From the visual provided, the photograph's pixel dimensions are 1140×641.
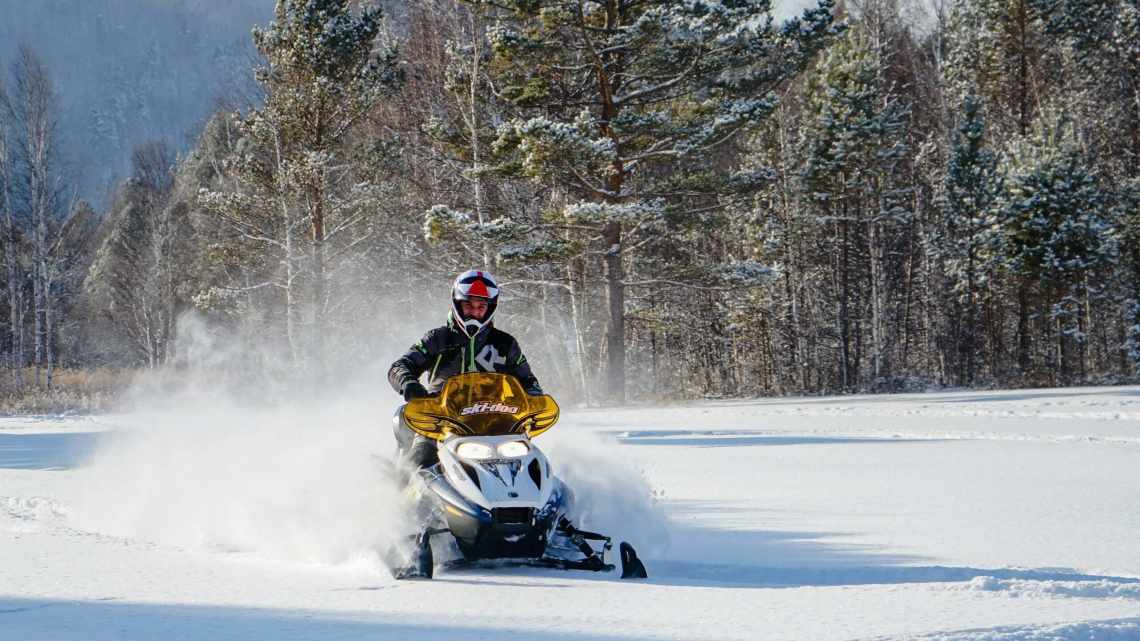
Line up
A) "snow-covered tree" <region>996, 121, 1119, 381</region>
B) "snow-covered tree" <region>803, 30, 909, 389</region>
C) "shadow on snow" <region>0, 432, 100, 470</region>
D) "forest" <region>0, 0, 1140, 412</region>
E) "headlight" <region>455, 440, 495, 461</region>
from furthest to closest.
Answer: "snow-covered tree" <region>803, 30, 909, 389</region> → "snow-covered tree" <region>996, 121, 1119, 381</region> → "forest" <region>0, 0, 1140, 412</region> → "shadow on snow" <region>0, 432, 100, 470</region> → "headlight" <region>455, 440, 495, 461</region>

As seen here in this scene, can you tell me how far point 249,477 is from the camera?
9672 mm

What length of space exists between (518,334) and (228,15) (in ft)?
592

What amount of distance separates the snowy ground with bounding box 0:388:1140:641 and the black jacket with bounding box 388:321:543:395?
880 millimetres

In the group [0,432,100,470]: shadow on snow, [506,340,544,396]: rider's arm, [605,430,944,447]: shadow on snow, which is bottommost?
[605,430,944,447]: shadow on snow

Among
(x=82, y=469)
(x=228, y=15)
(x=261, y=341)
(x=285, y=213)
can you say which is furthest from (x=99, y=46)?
(x=82, y=469)

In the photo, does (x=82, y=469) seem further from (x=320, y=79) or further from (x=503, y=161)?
(x=320, y=79)

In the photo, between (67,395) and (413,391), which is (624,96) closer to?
(67,395)

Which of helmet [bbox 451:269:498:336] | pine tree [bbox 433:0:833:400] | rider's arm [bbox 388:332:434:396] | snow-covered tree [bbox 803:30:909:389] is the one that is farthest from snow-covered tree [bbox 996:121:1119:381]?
rider's arm [bbox 388:332:434:396]

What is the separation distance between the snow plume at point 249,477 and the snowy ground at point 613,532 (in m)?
0.03

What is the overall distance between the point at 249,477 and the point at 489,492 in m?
3.80

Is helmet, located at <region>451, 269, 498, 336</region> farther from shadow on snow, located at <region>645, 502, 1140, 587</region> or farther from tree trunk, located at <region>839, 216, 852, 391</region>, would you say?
tree trunk, located at <region>839, 216, 852, 391</region>

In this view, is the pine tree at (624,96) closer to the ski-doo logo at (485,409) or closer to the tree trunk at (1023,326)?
the tree trunk at (1023,326)

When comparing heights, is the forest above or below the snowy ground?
above

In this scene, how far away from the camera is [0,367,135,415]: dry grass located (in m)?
29.6
